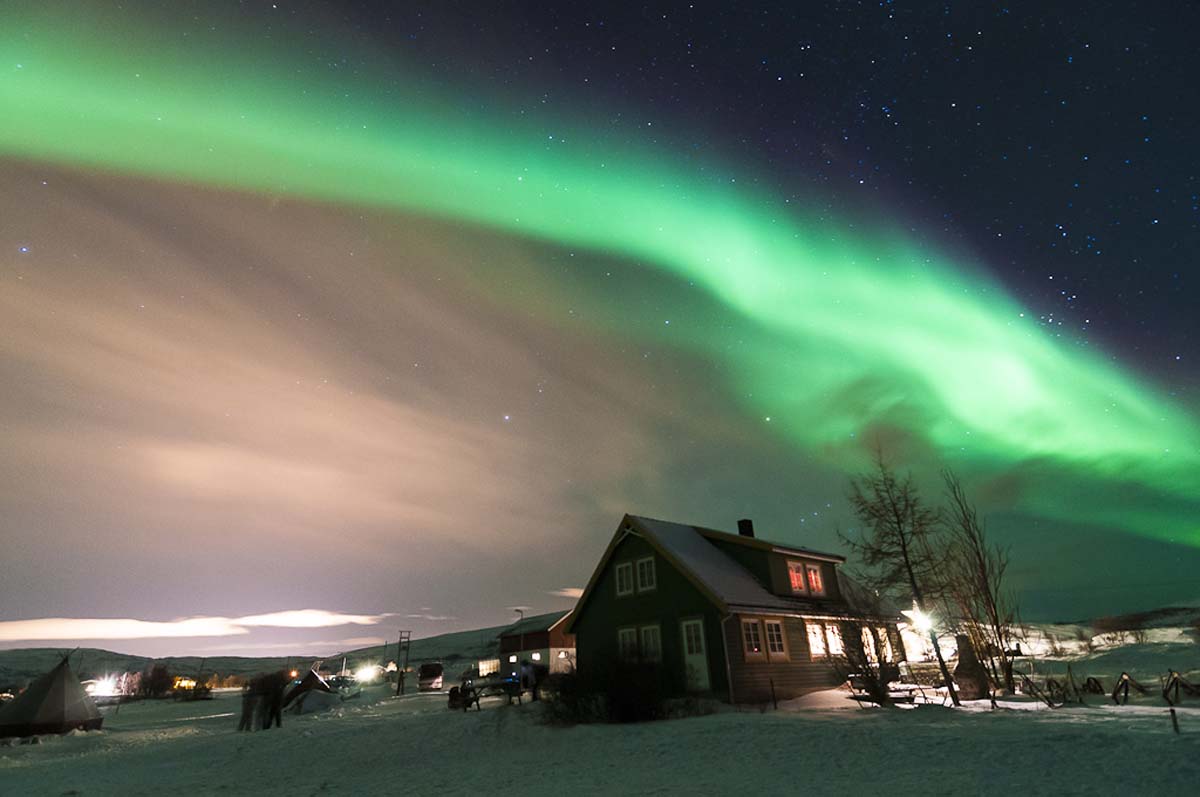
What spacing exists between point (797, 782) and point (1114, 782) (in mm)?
4553

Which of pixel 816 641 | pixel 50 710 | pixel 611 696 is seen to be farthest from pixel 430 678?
Result: pixel 611 696

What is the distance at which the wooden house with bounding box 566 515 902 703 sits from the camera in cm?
2436

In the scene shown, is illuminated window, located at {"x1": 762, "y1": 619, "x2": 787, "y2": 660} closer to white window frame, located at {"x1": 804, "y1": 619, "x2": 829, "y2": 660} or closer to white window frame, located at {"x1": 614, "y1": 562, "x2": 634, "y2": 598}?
white window frame, located at {"x1": 804, "y1": 619, "x2": 829, "y2": 660}

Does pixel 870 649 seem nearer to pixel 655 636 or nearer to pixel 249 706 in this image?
pixel 655 636

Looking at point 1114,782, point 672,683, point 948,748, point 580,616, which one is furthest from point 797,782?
point 580,616

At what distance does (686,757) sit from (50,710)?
99.0 feet

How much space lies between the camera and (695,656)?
25406 millimetres

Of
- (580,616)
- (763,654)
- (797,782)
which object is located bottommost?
(797,782)

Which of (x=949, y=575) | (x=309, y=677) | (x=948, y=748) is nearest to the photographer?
(x=948, y=748)

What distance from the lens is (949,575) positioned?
2431cm

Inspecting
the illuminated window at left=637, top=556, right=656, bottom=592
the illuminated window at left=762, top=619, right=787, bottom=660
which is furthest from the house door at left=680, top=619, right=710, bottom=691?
the illuminated window at left=762, top=619, right=787, bottom=660

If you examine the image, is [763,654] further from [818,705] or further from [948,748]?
[948,748]

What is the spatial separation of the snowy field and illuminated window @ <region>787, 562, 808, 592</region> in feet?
21.4

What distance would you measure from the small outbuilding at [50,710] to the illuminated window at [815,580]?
33018 millimetres
